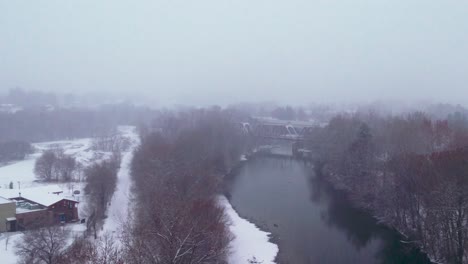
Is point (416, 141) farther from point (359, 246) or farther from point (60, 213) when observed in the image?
point (60, 213)

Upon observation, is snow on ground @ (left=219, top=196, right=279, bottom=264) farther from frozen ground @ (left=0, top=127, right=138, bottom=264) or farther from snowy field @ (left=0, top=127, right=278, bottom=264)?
frozen ground @ (left=0, top=127, right=138, bottom=264)

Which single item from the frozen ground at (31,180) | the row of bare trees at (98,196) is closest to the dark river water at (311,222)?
the row of bare trees at (98,196)

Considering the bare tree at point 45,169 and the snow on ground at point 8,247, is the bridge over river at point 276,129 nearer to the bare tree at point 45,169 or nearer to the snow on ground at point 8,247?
the bare tree at point 45,169

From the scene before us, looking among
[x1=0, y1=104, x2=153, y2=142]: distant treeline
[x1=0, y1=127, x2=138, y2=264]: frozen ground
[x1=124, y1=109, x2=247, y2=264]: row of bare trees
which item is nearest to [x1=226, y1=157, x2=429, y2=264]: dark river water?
[x1=124, y1=109, x2=247, y2=264]: row of bare trees

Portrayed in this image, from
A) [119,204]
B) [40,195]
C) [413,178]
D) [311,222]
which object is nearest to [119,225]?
[119,204]

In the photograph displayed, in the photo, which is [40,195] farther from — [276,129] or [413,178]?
[276,129]
